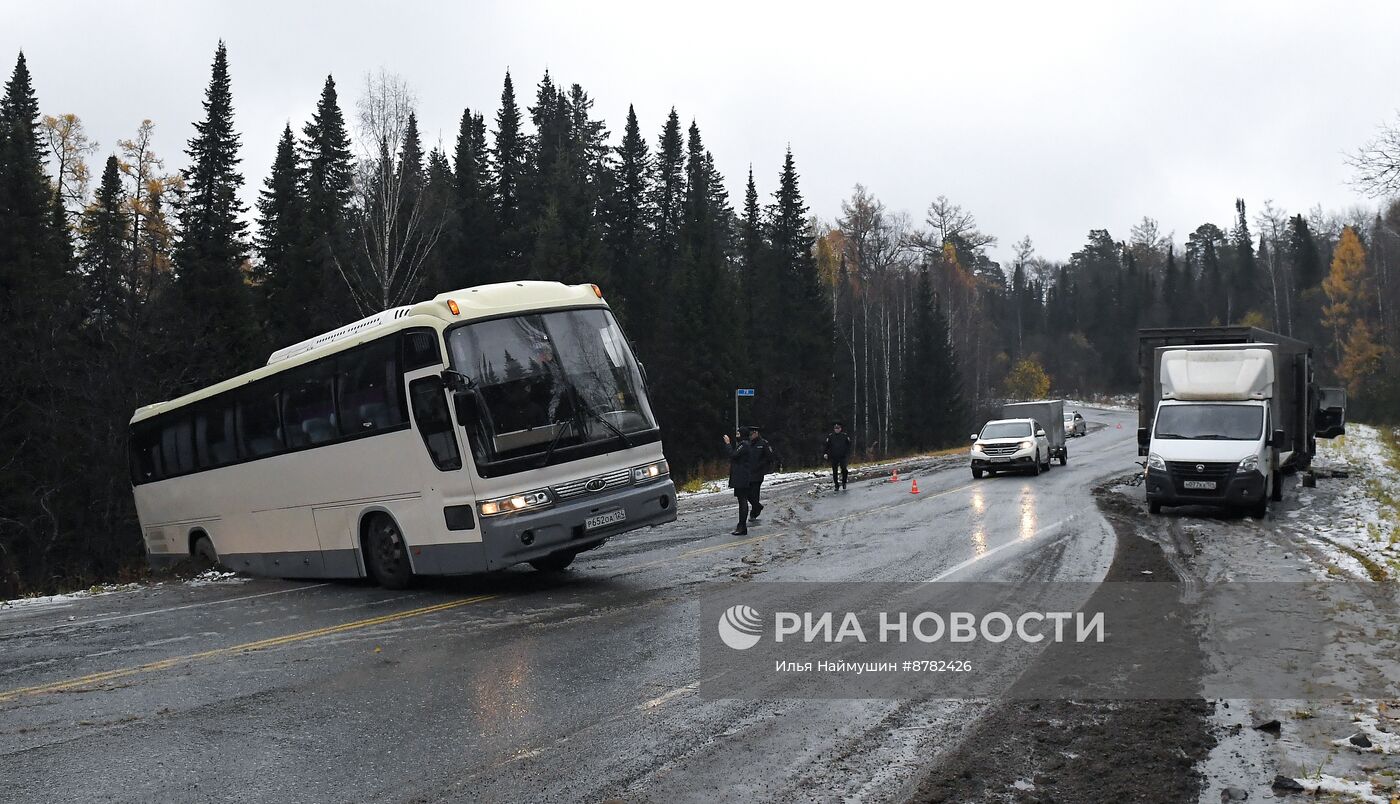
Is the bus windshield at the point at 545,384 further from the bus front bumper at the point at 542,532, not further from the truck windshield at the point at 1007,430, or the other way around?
the truck windshield at the point at 1007,430

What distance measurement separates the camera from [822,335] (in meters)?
63.0

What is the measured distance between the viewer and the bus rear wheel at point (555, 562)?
12.8 meters

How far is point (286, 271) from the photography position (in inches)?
1789

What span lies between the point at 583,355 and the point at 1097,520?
10.7 meters

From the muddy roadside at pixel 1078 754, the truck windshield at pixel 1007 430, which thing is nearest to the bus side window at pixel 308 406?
the muddy roadside at pixel 1078 754

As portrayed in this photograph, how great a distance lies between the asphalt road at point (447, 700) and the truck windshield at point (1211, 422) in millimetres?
6403

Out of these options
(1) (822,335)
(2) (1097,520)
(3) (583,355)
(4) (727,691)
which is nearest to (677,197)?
(1) (822,335)

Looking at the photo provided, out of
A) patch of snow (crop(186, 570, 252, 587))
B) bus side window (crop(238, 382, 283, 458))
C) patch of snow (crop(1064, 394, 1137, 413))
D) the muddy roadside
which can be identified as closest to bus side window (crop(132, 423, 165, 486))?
patch of snow (crop(186, 570, 252, 587))

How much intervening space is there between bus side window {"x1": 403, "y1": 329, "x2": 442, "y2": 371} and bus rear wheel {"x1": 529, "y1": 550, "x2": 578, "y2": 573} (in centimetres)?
313

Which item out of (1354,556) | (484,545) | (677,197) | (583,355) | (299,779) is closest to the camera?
(299,779)

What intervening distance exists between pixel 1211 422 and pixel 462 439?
47.4ft

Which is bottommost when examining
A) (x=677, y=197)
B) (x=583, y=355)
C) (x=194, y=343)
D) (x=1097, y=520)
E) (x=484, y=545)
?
(x=1097, y=520)

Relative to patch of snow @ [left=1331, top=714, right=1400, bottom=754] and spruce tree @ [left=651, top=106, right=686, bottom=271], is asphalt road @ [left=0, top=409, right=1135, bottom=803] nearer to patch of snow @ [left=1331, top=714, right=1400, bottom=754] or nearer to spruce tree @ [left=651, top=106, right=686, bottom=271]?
patch of snow @ [left=1331, top=714, right=1400, bottom=754]

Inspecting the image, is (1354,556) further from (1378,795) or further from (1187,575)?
(1378,795)
